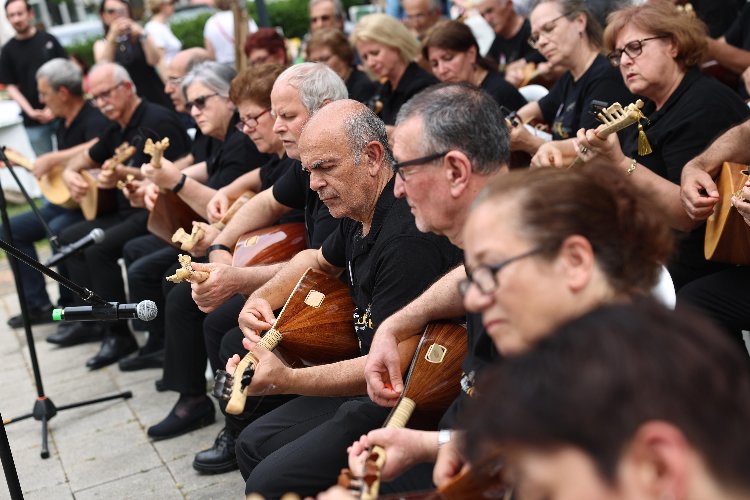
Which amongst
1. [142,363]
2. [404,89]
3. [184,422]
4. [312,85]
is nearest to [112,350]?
[142,363]

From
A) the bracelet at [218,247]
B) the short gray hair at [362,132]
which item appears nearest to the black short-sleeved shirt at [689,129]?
the short gray hair at [362,132]

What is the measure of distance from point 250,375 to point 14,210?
29.5ft

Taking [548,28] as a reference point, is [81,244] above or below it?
below

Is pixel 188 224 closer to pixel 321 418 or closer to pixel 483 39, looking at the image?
pixel 321 418

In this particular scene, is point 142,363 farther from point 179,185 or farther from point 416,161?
point 416,161

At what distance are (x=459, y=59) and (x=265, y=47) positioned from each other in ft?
4.84

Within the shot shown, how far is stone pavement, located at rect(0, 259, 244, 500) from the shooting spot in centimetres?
408

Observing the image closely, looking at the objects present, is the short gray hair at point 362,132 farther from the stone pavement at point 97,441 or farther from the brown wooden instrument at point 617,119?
the stone pavement at point 97,441

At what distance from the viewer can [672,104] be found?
12.0ft

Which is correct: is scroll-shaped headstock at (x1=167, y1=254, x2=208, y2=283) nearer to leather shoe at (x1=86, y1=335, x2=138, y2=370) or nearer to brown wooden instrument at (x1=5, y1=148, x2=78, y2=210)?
leather shoe at (x1=86, y1=335, x2=138, y2=370)

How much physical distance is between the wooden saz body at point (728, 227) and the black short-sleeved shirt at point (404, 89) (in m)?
2.72

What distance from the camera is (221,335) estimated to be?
432 cm

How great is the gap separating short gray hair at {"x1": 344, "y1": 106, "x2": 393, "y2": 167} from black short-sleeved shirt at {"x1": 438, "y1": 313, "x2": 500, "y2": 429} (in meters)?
1.06

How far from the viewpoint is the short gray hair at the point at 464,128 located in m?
2.44
